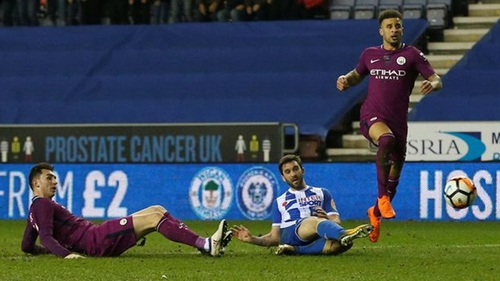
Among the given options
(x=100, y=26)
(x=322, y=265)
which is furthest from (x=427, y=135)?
(x=322, y=265)

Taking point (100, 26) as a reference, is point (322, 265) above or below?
below

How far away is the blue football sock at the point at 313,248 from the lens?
1202 centimetres

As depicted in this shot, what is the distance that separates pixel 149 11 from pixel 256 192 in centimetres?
773

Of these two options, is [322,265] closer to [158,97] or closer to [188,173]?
[188,173]

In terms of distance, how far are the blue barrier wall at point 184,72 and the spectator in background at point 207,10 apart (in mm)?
516

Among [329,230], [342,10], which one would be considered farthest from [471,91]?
[329,230]

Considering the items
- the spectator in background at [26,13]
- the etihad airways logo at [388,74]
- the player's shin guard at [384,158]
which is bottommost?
the player's shin guard at [384,158]

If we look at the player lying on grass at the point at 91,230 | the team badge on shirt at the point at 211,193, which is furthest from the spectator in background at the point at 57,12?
the player lying on grass at the point at 91,230

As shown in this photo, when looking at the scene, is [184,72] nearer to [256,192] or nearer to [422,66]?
[256,192]

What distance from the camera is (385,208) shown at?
12.4 metres

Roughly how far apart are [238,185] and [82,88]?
19.7 feet

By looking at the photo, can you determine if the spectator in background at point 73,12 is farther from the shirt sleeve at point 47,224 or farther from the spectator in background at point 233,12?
the shirt sleeve at point 47,224

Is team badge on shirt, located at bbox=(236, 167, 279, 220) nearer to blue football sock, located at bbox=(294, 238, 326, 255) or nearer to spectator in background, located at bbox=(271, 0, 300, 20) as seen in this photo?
spectator in background, located at bbox=(271, 0, 300, 20)

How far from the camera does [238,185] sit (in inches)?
803
